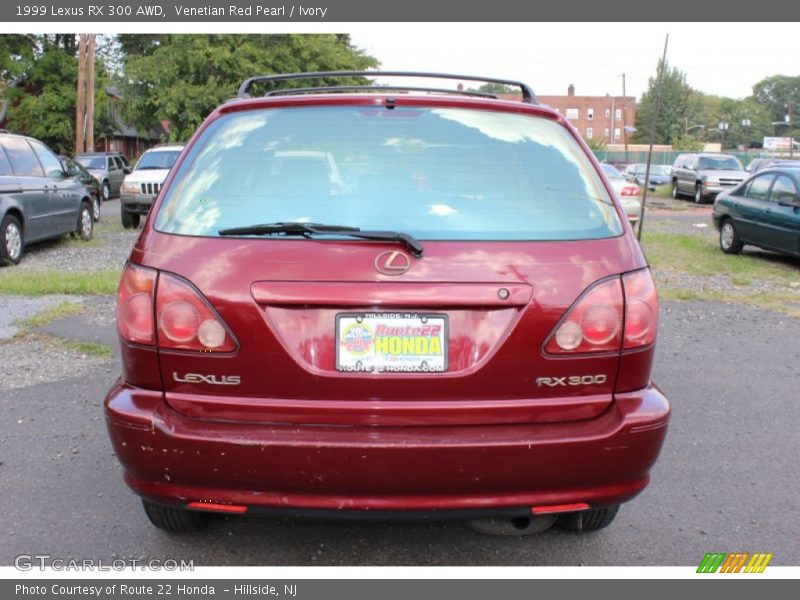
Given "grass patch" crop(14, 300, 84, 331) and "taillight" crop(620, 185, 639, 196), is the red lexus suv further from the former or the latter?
"taillight" crop(620, 185, 639, 196)

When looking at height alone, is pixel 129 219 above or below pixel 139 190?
below

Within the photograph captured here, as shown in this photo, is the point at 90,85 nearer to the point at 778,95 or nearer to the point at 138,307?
the point at 138,307

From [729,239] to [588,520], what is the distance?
11.4 metres

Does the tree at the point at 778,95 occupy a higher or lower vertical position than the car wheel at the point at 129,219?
higher

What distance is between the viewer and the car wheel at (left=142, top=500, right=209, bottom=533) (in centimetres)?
313

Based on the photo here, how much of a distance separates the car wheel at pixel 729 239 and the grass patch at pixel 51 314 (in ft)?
34.2

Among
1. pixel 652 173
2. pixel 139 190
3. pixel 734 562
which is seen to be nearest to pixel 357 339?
pixel 734 562

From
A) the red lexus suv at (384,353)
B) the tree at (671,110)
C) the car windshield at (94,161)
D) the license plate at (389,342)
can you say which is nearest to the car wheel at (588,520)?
the red lexus suv at (384,353)

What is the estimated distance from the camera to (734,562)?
10.4 ft

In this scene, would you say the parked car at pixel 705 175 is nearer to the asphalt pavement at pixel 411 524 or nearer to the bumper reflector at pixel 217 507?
the asphalt pavement at pixel 411 524

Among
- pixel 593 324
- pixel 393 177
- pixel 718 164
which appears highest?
pixel 718 164

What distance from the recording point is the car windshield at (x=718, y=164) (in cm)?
2920

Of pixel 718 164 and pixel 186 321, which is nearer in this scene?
pixel 186 321

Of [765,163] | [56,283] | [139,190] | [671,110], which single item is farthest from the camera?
[671,110]
